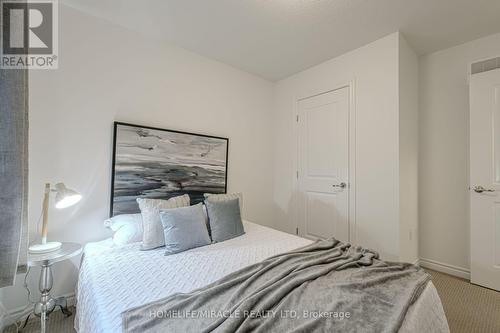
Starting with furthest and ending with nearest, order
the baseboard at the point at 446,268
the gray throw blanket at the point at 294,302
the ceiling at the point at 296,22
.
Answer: the baseboard at the point at 446,268 < the ceiling at the point at 296,22 < the gray throw blanket at the point at 294,302

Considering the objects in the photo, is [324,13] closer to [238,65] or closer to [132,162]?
[238,65]

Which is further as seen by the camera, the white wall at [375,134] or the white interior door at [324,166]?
the white interior door at [324,166]

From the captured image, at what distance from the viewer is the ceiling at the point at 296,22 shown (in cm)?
190

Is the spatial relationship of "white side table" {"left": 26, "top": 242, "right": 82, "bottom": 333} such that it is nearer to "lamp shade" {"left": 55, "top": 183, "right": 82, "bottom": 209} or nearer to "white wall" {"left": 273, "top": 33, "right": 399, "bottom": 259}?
"lamp shade" {"left": 55, "top": 183, "right": 82, "bottom": 209}

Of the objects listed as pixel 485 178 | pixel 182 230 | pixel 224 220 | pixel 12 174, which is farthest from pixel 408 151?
pixel 12 174

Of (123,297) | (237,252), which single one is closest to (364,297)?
(237,252)

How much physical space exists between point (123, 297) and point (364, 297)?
120 centimetres

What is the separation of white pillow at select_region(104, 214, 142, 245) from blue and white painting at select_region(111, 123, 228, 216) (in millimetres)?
155

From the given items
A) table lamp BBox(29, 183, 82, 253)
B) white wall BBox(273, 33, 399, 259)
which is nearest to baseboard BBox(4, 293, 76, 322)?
table lamp BBox(29, 183, 82, 253)

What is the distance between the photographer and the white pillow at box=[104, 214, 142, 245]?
6.04 feet

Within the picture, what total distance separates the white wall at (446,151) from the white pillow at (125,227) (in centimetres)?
325

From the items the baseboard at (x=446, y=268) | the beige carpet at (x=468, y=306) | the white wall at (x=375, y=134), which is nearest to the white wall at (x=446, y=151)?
the baseboard at (x=446, y=268)

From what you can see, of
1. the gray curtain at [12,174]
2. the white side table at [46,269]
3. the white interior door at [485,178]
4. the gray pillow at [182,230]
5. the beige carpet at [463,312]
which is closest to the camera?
the gray curtain at [12,174]

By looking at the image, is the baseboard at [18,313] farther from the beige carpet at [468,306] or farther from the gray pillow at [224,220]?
the beige carpet at [468,306]
